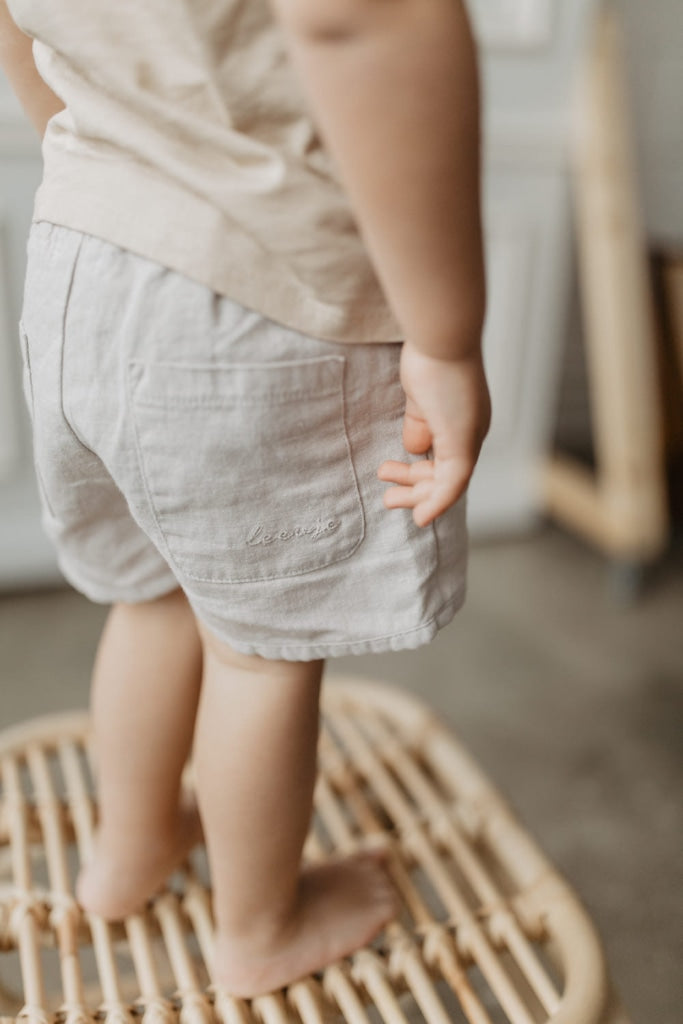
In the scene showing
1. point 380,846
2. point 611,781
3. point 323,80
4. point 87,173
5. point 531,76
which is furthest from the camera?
point 531,76

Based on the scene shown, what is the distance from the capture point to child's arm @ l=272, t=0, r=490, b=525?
34 centimetres

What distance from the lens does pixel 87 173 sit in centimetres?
46

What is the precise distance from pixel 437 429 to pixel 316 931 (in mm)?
356

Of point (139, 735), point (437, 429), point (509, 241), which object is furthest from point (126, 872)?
point (509, 241)

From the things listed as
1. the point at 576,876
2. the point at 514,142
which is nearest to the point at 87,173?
the point at 576,876

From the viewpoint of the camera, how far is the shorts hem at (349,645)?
20.3 inches

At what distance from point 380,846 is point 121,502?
325 mm

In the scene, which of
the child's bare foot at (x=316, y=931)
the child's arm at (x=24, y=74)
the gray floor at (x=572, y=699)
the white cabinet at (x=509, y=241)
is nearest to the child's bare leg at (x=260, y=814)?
the child's bare foot at (x=316, y=931)

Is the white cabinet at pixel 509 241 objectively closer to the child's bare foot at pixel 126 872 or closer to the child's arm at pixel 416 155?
the child's bare foot at pixel 126 872

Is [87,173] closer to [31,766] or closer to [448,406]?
[448,406]

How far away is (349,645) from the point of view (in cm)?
52

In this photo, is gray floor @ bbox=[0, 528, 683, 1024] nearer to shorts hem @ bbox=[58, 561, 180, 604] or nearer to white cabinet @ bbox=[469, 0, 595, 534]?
white cabinet @ bbox=[469, 0, 595, 534]

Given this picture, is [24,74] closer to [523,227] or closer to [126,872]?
[126,872]

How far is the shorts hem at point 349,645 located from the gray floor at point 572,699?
59 cm
